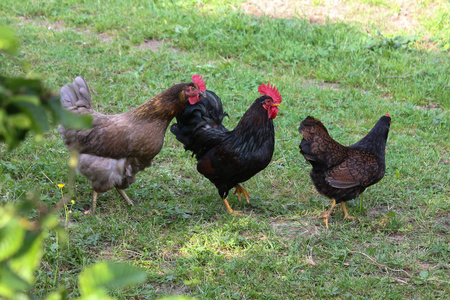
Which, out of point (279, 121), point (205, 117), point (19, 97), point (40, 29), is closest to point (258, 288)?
point (205, 117)

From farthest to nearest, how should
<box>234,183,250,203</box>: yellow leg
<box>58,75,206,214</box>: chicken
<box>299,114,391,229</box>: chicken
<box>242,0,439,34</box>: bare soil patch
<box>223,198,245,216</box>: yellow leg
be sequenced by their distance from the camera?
Answer: <box>242,0,439,34</box>: bare soil patch, <box>234,183,250,203</box>: yellow leg, <box>223,198,245,216</box>: yellow leg, <box>299,114,391,229</box>: chicken, <box>58,75,206,214</box>: chicken

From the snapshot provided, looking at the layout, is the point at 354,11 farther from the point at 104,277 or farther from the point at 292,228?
the point at 104,277

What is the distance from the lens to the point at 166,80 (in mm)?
7086

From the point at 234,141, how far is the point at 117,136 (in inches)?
45.4

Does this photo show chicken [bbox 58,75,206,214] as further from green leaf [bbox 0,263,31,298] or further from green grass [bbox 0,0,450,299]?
green leaf [bbox 0,263,31,298]

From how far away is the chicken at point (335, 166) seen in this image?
14.7 ft

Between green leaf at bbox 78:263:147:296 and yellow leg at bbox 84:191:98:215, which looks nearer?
green leaf at bbox 78:263:147:296

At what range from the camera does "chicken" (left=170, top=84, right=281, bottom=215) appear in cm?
451

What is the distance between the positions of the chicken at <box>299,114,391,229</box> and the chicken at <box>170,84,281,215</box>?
393 mm

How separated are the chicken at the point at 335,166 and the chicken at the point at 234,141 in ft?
1.29

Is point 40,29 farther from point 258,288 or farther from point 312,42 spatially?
point 258,288

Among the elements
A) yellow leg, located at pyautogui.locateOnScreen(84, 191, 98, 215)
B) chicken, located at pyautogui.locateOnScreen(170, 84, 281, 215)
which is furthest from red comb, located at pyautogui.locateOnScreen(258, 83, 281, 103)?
yellow leg, located at pyautogui.locateOnScreen(84, 191, 98, 215)

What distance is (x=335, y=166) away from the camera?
455cm

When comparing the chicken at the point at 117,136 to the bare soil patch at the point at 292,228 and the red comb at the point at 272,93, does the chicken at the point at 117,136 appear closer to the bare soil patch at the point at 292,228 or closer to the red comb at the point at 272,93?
the red comb at the point at 272,93
